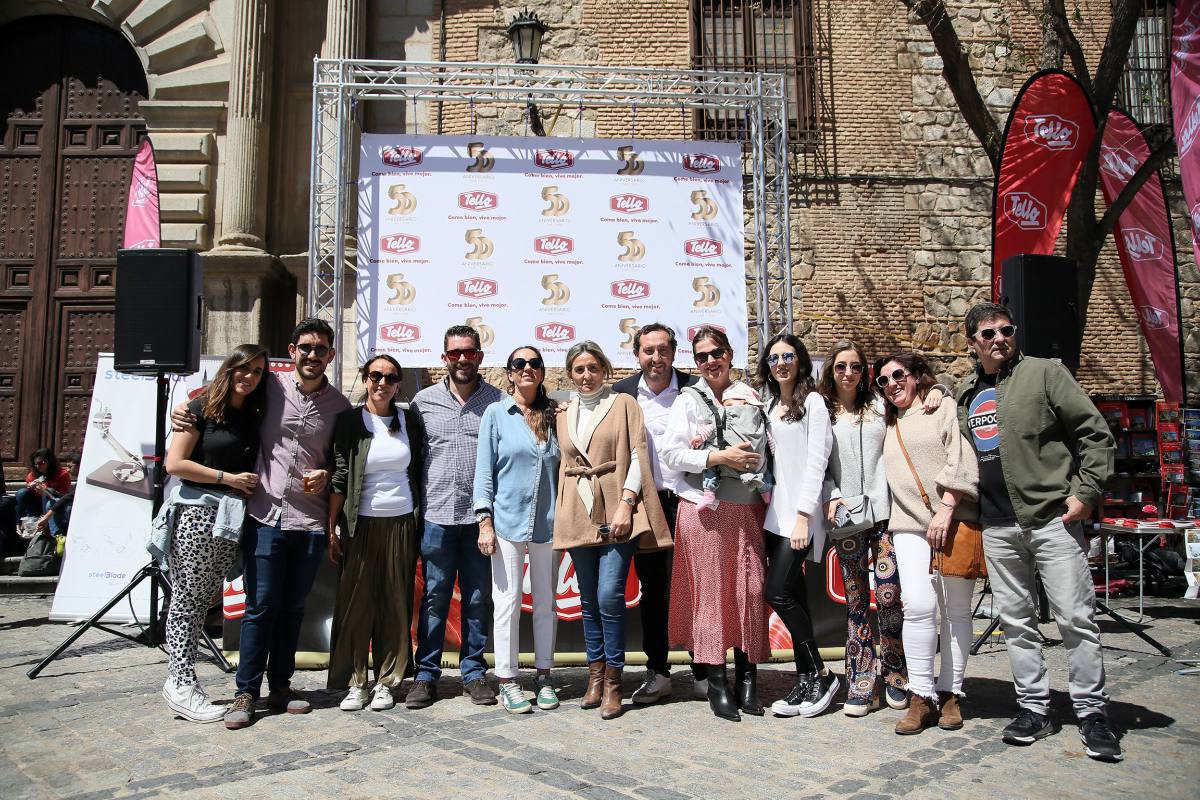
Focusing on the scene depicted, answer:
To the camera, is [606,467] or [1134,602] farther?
[1134,602]

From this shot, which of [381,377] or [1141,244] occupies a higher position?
[1141,244]

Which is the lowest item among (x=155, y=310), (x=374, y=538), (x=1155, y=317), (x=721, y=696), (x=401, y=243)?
(x=721, y=696)

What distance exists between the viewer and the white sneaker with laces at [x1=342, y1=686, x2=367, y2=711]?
4.84 metres

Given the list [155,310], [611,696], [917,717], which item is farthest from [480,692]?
[155,310]

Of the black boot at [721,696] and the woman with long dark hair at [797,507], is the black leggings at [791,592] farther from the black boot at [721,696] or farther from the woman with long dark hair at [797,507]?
the black boot at [721,696]

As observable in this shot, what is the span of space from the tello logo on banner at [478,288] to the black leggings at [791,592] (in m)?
4.69

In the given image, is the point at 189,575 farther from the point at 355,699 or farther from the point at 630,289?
the point at 630,289

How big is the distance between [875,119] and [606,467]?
1072 cm

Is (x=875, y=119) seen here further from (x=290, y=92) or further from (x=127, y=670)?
(x=127, y=670)

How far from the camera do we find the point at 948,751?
407cm

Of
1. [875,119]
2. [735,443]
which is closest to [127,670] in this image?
[735,443]

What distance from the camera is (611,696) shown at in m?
4.71

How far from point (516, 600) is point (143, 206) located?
8653 mm

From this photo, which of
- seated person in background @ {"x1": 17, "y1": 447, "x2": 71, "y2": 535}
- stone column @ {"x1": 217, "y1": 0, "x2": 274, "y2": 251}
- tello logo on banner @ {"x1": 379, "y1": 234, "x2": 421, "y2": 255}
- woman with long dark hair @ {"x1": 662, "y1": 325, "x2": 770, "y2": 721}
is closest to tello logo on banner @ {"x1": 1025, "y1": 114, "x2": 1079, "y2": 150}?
woman with long dark hair @ {"x1": 662, "y1": 325, "x2": 770, "y2": 721}
